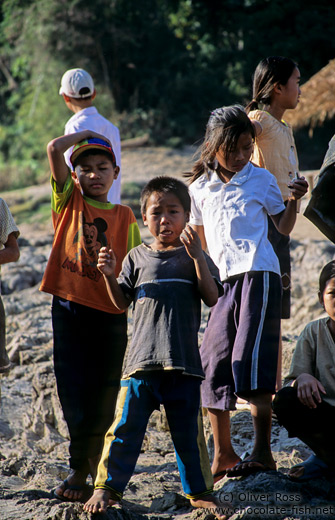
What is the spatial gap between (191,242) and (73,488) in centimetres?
116

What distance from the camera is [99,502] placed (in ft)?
8.17

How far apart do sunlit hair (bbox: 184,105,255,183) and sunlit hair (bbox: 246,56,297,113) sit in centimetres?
45

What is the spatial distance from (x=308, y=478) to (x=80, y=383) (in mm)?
1028

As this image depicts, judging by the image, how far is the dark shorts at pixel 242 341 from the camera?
282 cm

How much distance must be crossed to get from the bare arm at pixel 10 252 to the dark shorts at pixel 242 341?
0.99 meters

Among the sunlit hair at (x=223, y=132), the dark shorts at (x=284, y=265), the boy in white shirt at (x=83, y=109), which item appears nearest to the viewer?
the sunlit hair at (x=223, y=132)

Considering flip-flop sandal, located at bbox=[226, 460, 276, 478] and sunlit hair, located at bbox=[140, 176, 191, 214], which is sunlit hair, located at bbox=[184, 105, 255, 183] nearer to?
sunlit hair, located at bbox=[140, 176, 191, 214]

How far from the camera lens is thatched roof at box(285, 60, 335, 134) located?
11602 millimetres

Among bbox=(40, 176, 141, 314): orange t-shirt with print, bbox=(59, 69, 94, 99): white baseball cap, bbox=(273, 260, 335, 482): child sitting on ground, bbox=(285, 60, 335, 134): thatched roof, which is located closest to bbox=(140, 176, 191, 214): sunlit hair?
bbox=(40, 176, 141, 314): orange t-shirt with print

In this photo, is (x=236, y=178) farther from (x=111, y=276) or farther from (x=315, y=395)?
(x=315, y=395)

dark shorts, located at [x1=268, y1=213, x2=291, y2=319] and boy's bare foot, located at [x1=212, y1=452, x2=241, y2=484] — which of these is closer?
boy's bare foot, located at [x1=212, y1=452, x2=241, y2=484]

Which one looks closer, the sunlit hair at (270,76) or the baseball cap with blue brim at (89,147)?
the baseball cap with blue brim at (89,147)

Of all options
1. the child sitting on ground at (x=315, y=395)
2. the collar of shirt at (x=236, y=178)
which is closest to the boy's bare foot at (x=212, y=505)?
the child sitting on ground at (x=315, y=395)

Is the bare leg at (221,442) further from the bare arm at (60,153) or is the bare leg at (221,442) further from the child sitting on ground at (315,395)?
the bare arm at (60,153)
